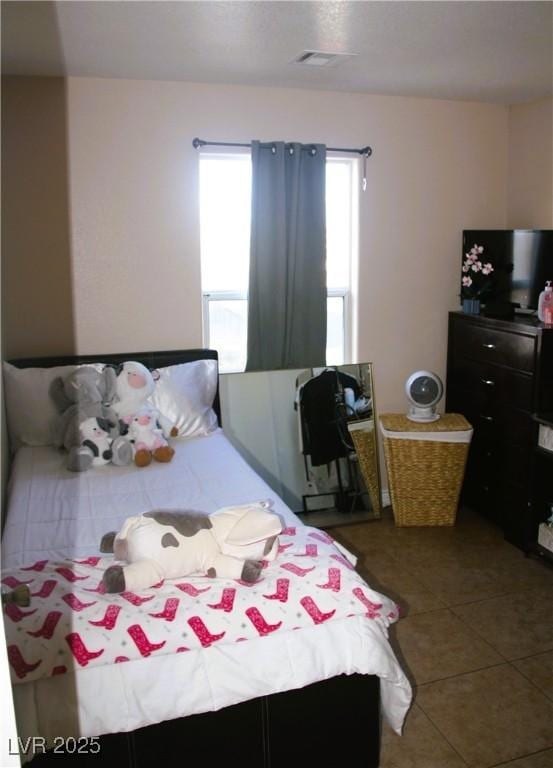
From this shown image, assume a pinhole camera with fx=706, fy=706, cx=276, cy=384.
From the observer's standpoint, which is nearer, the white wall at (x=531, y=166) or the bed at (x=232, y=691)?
the bed at (x=232, y=691)

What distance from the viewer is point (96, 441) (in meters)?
3.19

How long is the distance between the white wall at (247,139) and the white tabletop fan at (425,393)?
31cm

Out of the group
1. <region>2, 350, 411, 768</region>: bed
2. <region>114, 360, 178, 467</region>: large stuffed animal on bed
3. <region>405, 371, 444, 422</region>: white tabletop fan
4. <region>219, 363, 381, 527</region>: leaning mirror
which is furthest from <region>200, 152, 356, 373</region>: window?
<region>2, 350, 411, 768</region>: bed

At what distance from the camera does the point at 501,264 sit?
400 centimetres

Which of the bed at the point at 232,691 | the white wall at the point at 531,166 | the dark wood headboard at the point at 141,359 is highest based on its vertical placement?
the white wall at the point at 531,166

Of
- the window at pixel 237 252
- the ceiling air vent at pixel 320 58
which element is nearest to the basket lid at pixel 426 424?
the window at pixel 237 252

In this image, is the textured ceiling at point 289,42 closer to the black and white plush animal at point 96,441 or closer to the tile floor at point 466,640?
the black and white plush animal at point 96,441

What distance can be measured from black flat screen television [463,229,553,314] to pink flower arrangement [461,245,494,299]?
40 mm

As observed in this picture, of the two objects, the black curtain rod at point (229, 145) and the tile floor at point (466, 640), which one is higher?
the black curtain rod at point (229, 145)

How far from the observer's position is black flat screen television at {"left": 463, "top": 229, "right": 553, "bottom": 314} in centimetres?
371

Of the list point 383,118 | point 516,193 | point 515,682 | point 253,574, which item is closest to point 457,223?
point 516,193

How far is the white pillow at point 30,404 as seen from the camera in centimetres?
334

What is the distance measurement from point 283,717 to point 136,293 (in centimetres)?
240

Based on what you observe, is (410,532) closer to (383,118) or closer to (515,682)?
(515,682)
